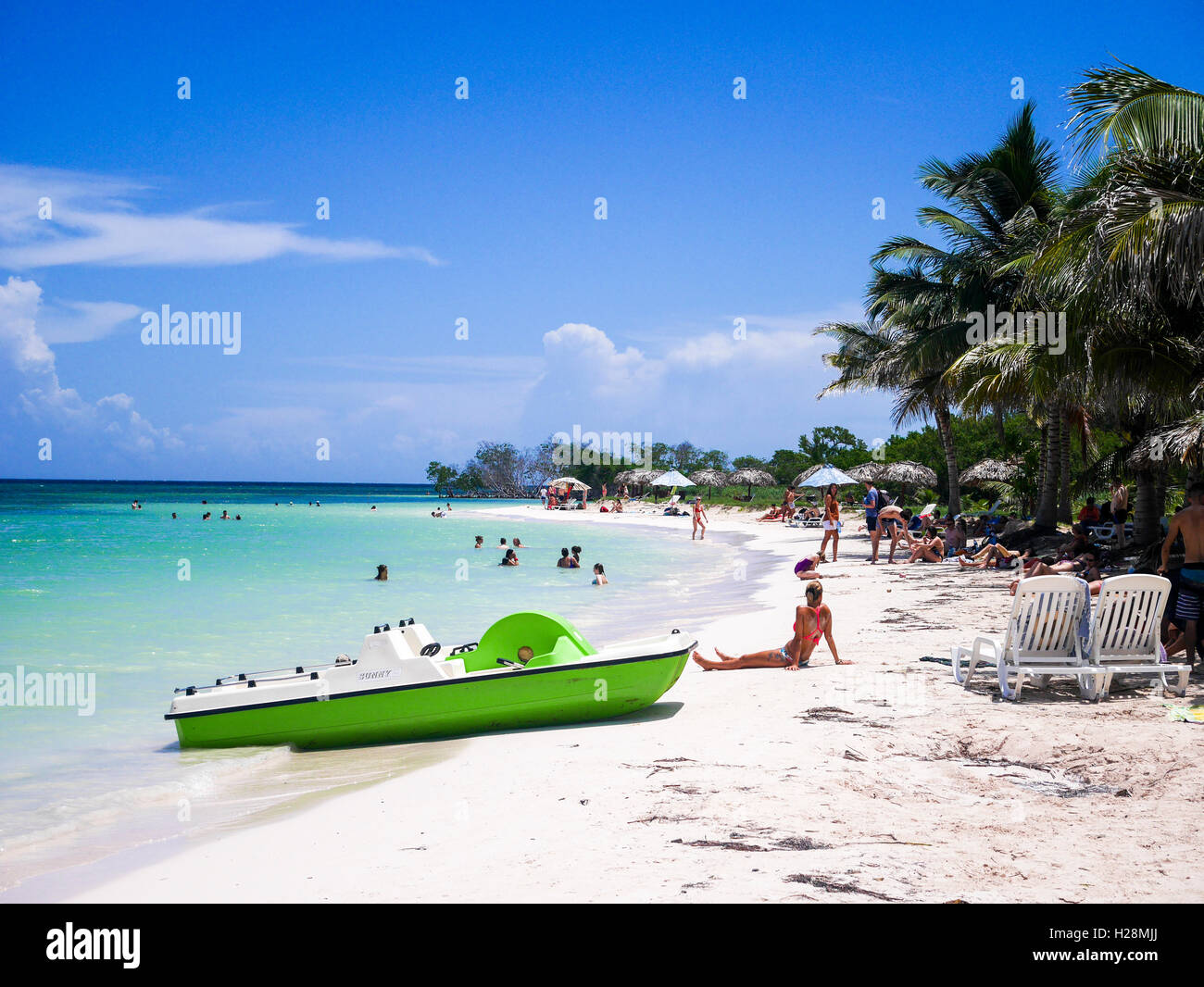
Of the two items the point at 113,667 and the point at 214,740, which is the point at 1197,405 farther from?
the point at 113,667

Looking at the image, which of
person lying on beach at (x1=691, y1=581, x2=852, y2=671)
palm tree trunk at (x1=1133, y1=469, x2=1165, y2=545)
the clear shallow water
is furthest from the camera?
palm tree trunk at (x1=1133, y1=469, x2=1165, y2=545)

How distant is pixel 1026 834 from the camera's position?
13.2 feet

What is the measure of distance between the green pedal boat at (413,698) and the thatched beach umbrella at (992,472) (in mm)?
23335

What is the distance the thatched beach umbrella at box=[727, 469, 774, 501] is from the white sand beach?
165ft

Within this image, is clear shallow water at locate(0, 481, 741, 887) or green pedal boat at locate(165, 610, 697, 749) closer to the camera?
clear shallow water at locate(0, 481, 741, 887)

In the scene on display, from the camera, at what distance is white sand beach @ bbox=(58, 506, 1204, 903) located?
3.61 m

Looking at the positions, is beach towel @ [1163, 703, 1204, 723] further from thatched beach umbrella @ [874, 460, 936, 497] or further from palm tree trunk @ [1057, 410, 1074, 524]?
thatched beach umbrella @ [874, 460, 936, 497]

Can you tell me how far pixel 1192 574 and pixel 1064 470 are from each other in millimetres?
14243

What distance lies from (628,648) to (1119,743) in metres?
3.52

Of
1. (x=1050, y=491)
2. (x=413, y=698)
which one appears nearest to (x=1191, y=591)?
(x=413, y=698)

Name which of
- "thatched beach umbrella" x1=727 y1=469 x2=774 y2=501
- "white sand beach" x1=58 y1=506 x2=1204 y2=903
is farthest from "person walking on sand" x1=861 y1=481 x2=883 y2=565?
"thatched beach umbrella" x1=727 y1=469 x2=774 y2=501

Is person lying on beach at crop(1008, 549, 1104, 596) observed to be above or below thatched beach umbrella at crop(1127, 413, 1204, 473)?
below

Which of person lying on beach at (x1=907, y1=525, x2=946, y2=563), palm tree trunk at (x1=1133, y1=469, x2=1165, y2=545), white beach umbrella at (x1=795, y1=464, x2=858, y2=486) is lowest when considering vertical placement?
person lying on beach at (x1=907, y1=525, x2=946, y2=563)

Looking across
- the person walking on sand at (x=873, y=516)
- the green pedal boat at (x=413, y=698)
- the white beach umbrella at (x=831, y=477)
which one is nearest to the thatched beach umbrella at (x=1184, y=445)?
the green pedal boat at (x=413, y=698)
